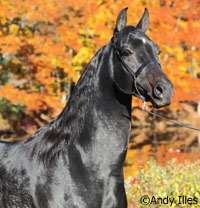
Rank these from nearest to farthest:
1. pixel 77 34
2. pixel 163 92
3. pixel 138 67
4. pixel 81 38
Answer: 1. pixel 163 92
2. pixel 138 67
3. pixel 81 38
4. pixel 77 34

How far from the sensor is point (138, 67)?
3014 millimetres

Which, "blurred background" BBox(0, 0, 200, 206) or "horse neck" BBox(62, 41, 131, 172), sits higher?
"blurred background" BBox(0, 0, 200, 206)

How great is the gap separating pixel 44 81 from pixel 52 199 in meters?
15.1

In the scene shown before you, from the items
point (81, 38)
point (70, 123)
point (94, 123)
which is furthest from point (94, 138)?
point (81, 38)

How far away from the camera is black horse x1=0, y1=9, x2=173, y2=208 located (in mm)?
2912

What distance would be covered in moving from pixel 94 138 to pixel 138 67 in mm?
639

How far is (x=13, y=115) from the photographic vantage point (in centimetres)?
2427

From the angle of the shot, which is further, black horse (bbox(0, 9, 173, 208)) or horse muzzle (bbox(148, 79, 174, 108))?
black horse (bbox(0, 9, 173, 208))

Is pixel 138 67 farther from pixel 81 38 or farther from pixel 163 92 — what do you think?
pixel 81 38

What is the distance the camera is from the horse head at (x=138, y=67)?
2870 mm

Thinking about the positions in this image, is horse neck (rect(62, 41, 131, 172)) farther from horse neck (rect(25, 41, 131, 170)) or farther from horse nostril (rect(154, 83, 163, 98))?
horse nostril (rect(154, 83, 163, 98))

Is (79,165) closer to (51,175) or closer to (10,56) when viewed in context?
(51,175)

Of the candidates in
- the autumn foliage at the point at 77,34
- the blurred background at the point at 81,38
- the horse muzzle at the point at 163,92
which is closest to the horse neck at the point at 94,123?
the horse muzzle at the point at 163,92

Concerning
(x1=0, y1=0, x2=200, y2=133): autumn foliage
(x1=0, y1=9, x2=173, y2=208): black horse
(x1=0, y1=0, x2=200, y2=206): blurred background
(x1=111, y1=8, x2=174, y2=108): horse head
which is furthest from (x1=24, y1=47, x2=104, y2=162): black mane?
(x1=0, y1=0, x2=200, y2=133): autumn foliage
